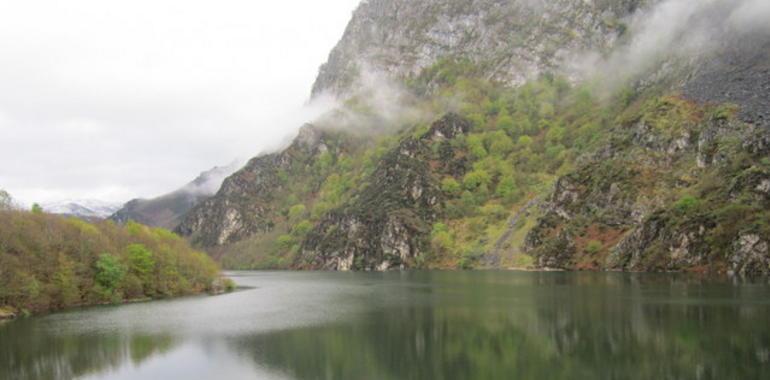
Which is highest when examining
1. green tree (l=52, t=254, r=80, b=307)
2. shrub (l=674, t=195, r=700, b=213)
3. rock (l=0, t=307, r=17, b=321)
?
shrub (l=674, t=195, r=700, b=213)

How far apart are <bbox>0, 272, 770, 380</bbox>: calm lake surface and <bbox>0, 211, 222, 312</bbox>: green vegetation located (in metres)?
7.10

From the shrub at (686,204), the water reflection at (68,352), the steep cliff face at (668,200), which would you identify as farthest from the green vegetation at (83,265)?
the shrub at (686,204)

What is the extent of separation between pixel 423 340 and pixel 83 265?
211 ft

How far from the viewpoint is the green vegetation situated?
77.3 meters

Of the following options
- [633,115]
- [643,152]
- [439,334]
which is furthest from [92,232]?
[633,115]

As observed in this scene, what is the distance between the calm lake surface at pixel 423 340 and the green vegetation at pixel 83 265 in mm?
7104

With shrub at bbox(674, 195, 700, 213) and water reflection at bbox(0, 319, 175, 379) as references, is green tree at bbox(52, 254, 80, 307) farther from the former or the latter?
shrub at bbox(674, 195, 700, 213)

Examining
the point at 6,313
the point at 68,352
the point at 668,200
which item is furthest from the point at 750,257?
the point at 6,313

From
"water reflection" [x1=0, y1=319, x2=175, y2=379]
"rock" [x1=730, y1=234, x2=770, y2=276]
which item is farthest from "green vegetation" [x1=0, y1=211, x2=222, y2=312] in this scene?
"rock" [x1=730, y1=234, x2=770, y2=276]

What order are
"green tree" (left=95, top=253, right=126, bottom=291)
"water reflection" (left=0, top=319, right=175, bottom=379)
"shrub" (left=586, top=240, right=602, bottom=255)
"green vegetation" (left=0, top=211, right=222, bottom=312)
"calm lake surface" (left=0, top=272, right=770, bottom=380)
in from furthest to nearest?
"shrub" (left=586, top=240, right=602, bottom=255) → "green tree" (left=95, top=253, right=126, bottom=291) → "green vegetation" (left=0, top=211, right=222, bottom=312) → "water reflection" (left=0, top=319, right=175, bottom=379) → "calm lake surface" (left=0, top=272, right=770, bottom=380)

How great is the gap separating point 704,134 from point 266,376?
5788 inches

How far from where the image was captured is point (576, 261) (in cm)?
15462

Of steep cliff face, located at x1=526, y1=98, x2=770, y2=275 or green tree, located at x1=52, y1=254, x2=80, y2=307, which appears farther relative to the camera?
steep cliff face, located at x1=526, y1=98, x2=770, y2=275

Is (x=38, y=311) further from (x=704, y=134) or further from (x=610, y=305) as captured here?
(x=704, y=134)
